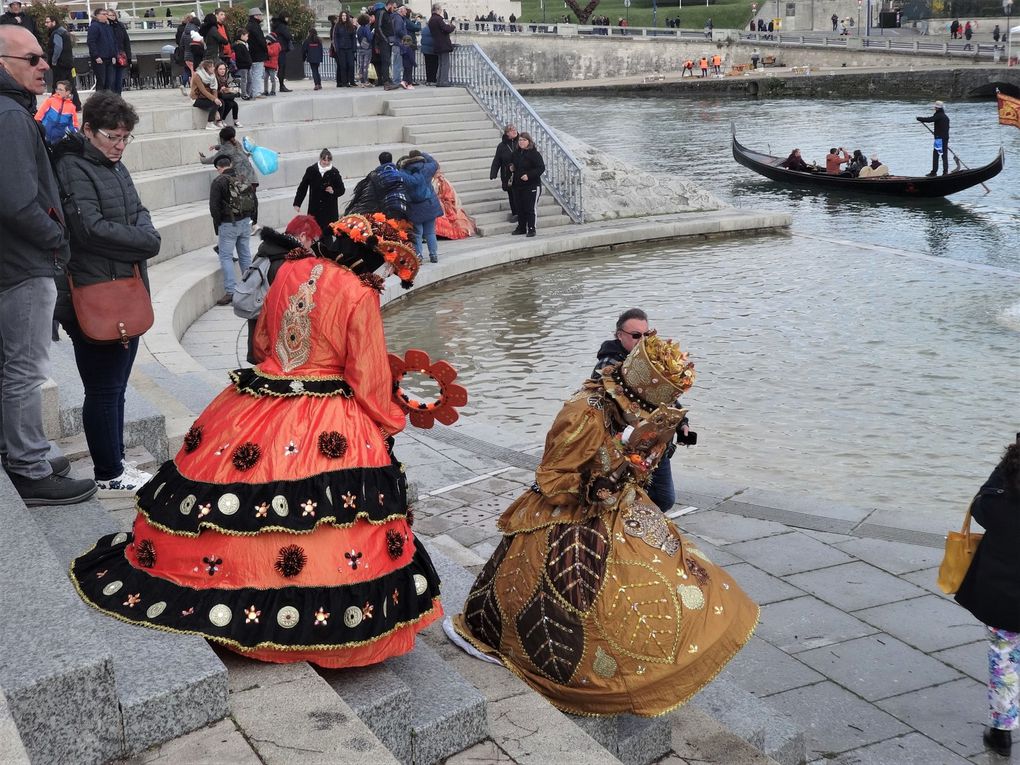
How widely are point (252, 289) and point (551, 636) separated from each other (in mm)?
2518

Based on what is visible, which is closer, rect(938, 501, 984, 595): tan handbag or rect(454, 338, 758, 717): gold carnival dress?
rect(454, 338, 758, 717): gold carnival dress

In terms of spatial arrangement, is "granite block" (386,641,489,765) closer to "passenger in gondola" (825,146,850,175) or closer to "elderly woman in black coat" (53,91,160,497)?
"elderly woman in black coat" (53,91,160,497)

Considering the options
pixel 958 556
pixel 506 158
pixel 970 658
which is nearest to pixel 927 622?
pixel 970 658

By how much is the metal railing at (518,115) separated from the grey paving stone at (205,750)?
14922 millimetres

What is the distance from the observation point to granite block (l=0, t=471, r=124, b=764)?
2.73 meters

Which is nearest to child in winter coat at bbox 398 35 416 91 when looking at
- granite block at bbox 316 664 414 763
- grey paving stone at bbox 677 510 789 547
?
grey paving stone at bbox 677 510 789 547

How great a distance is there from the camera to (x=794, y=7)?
223ft

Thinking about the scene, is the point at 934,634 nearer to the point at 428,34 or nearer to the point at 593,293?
the point at 593,293

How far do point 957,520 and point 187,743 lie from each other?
5092 millimetres

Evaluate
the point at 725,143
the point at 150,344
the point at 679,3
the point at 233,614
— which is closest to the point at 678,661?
the point at 233,614

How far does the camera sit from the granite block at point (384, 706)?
331 centimetres

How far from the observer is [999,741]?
4.25 meters

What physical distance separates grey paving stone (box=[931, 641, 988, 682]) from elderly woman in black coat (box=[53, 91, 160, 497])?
3.52 m

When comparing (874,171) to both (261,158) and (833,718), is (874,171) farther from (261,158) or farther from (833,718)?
(833,718)
